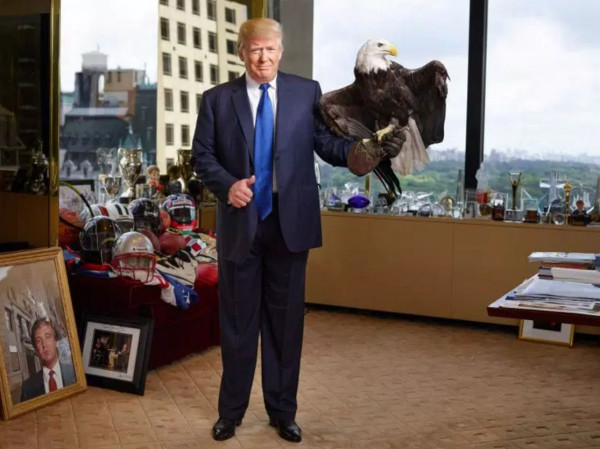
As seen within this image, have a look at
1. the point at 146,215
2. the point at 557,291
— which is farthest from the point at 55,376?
the point at 557,291

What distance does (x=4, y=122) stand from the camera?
4.19 meters

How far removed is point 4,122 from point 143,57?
1.91 m

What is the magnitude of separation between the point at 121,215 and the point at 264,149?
66.2 inches

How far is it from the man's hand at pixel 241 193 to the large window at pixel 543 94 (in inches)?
115

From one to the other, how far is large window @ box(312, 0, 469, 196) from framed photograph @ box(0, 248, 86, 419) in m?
2.74

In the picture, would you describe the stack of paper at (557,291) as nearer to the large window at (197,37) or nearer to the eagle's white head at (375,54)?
the eagle's white head at (375,54)

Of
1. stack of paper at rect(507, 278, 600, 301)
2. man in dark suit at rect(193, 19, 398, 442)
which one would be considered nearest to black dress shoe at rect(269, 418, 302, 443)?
man in dark suit at rect(193, 19, 398, 442)

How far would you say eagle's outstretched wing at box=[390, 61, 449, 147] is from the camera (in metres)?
3.18

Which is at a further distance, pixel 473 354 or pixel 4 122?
pixel 473 354

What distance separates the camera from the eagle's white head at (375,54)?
3.10 meters

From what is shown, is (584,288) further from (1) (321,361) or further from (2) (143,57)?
(2) (143,57)

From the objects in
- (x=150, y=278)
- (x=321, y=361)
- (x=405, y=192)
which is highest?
(x=405, y=192)

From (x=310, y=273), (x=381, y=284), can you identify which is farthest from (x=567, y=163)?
(x=310, y=273)

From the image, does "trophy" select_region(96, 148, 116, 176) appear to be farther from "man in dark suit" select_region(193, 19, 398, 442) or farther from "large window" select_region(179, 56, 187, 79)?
"man in dark suit" select_region(193, 19, 398, 442)
